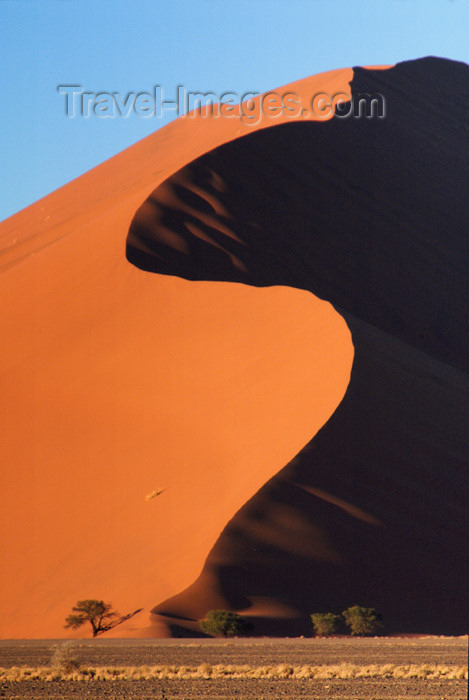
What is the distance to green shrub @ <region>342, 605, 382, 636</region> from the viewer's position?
50.2 ft

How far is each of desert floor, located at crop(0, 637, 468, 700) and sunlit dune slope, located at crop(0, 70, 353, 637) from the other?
135 cm

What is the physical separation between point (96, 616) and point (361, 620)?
13.7 ft

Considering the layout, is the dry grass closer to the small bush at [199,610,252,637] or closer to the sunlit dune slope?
the small bush at [199,610,252,637]

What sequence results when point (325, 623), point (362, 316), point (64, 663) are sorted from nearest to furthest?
point (64, 663) → point (325, 623) → point (362, 316)

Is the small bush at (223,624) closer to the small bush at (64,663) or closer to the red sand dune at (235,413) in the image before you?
the red sand dune at (235,413)

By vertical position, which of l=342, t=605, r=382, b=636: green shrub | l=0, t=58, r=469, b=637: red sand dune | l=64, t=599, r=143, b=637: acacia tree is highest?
l=0, t=58, r=469, b=637: red sand dune

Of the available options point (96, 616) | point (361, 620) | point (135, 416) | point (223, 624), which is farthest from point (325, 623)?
point (135, 416)

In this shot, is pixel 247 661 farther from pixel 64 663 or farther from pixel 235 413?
pixel 235 413

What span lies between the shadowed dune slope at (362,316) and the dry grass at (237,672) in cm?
352

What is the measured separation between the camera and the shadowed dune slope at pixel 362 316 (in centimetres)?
1616

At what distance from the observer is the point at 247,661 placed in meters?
12.3

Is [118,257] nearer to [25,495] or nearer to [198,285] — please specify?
[198,285]

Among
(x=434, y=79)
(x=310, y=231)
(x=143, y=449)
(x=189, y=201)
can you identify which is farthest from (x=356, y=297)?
(x=434, y=79)

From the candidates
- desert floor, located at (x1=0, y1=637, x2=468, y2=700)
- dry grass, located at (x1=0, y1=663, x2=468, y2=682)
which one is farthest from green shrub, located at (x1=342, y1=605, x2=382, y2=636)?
dry grass, located at (x1=0, y1=663, x2=468, y2=682)
